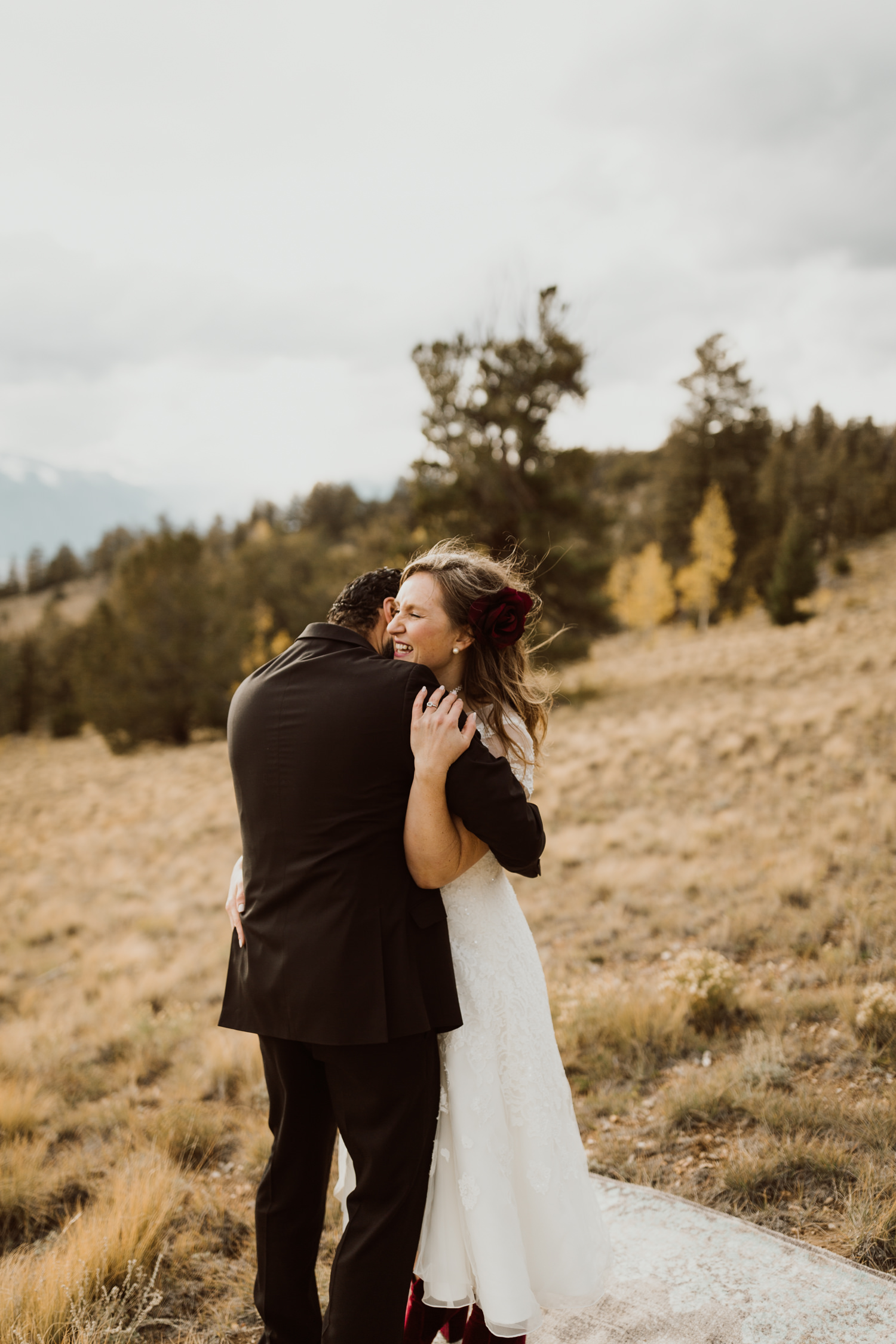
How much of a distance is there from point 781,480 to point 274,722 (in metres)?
45.6

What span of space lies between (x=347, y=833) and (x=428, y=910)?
325 mm

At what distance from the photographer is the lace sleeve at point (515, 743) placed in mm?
2268

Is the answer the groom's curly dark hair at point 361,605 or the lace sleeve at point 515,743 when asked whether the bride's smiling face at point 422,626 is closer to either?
the groom's curly dark hair at point 361,605

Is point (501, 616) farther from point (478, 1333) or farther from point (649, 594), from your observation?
point (649, 594)

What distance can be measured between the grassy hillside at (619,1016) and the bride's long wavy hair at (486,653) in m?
2.23

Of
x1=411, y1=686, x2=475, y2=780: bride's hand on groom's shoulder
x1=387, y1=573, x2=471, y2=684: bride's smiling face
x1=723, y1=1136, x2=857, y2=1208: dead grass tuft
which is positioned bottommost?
x1=723, y1=1136, x2=857, y2=1208: dead grass tuft

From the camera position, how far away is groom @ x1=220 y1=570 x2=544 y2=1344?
6.22ft

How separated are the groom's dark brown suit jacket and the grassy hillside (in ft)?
5.64

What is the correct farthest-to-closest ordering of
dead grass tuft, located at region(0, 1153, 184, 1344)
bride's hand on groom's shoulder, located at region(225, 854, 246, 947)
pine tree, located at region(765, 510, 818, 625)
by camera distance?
pine tree, located at region(765, 510, 818, 625) → dead grass tuft, located at region(0, 1153, 184, 1344) → bride's hand on groom's shoulder, located at region(225, 854, 246, 947)

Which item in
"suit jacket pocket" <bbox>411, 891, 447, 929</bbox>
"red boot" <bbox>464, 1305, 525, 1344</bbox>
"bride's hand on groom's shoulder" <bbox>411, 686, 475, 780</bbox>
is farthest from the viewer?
"red boot" <bbox>464, 1305, 525, 1344</bbox>

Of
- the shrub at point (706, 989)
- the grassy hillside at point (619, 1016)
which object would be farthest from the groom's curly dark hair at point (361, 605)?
the shrub at point (706, 989)

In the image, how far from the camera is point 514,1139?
2260mm

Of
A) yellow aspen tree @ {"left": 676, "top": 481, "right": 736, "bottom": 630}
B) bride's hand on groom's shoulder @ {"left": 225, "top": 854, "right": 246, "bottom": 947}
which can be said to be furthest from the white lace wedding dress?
yellow aspen tree @ {"left": 676, "top": 481, "right": 736, "bottom": 630}

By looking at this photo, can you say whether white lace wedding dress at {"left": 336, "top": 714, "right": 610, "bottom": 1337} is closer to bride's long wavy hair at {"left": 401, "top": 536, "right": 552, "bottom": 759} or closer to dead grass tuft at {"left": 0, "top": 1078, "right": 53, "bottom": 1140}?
bride's long wavy hair at {"left": 401, "top": 536, "right": 552, "bottom": 759}
